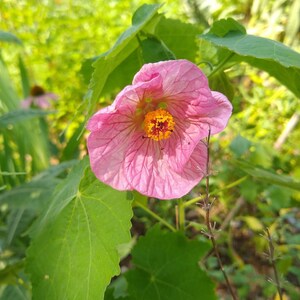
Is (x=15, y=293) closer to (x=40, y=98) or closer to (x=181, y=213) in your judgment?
(x=181, y=213)

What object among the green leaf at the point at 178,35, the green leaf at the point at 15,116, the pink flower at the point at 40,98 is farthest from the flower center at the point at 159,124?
the pink flower at the point at 40,98

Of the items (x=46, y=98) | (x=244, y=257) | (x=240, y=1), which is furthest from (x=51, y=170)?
(x=240, y=1)

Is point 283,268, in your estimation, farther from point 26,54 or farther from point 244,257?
point 26,54

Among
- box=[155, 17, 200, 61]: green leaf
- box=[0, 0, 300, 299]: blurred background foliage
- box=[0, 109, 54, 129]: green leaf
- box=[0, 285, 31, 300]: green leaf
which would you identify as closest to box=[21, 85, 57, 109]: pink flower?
box=[0, 0, 300, 299]: blurred background foliage

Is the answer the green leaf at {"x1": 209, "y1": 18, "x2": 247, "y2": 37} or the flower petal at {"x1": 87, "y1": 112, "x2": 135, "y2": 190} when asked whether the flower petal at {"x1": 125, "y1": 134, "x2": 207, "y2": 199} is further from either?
the green leaf at {"x1": 209, "y1": 18, "x2": 247, "y2": 37}

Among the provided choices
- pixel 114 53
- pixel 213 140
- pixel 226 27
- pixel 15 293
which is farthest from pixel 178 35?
pixel 213 140

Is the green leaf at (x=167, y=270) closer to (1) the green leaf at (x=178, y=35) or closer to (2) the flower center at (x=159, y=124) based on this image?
(2) the flower center at (x=159, y=124)
